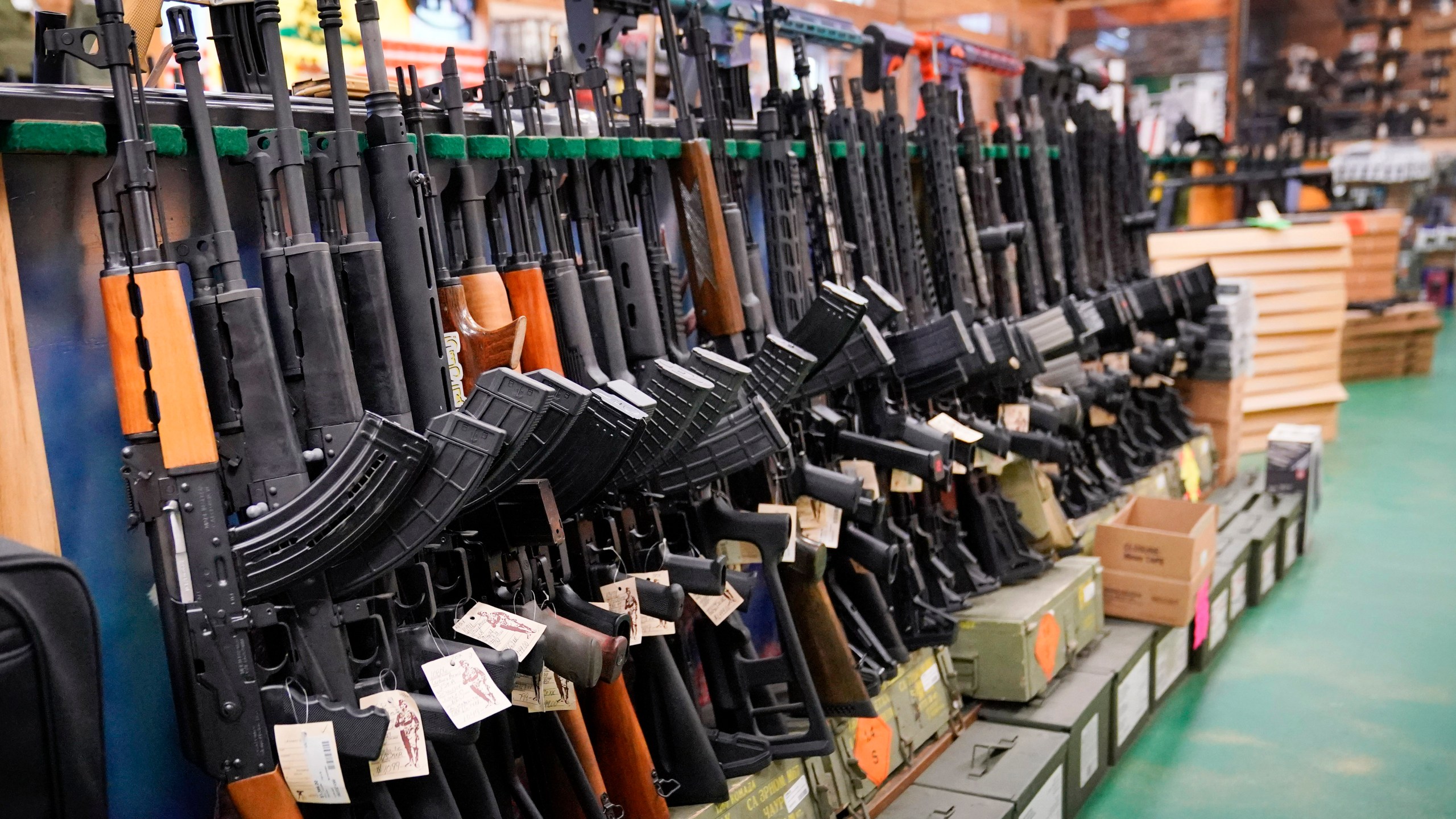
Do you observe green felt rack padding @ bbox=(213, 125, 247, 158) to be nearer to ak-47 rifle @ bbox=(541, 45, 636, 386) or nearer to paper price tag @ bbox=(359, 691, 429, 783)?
ak-47 rifle @ bbox=(541, 45, 636, 386)


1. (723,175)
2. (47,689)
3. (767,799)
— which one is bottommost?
(767,799)

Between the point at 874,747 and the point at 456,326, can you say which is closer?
the point at 456,326

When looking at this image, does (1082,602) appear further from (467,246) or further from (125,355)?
(125,355)

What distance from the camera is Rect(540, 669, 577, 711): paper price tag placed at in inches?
75.3

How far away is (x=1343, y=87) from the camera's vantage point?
12844 millimetres

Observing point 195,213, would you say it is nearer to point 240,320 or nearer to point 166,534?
point 240,320

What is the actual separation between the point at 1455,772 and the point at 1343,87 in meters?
11.4

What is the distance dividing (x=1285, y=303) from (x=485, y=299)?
6123 mm

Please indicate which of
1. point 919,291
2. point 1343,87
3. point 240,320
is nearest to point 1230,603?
point 919,291

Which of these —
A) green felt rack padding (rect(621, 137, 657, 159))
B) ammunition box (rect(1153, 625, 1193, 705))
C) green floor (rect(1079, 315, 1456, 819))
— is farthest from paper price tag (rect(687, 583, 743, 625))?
ammunition box (rect(1153, 625, 1193, 705))

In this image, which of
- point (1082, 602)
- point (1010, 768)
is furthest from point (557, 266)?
point (1082, 602)

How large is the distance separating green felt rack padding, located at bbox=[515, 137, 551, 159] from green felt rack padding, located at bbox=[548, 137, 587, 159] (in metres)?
0.05

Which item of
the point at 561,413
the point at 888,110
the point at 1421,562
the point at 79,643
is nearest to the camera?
the point at 79,643

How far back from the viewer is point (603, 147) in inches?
97.0
